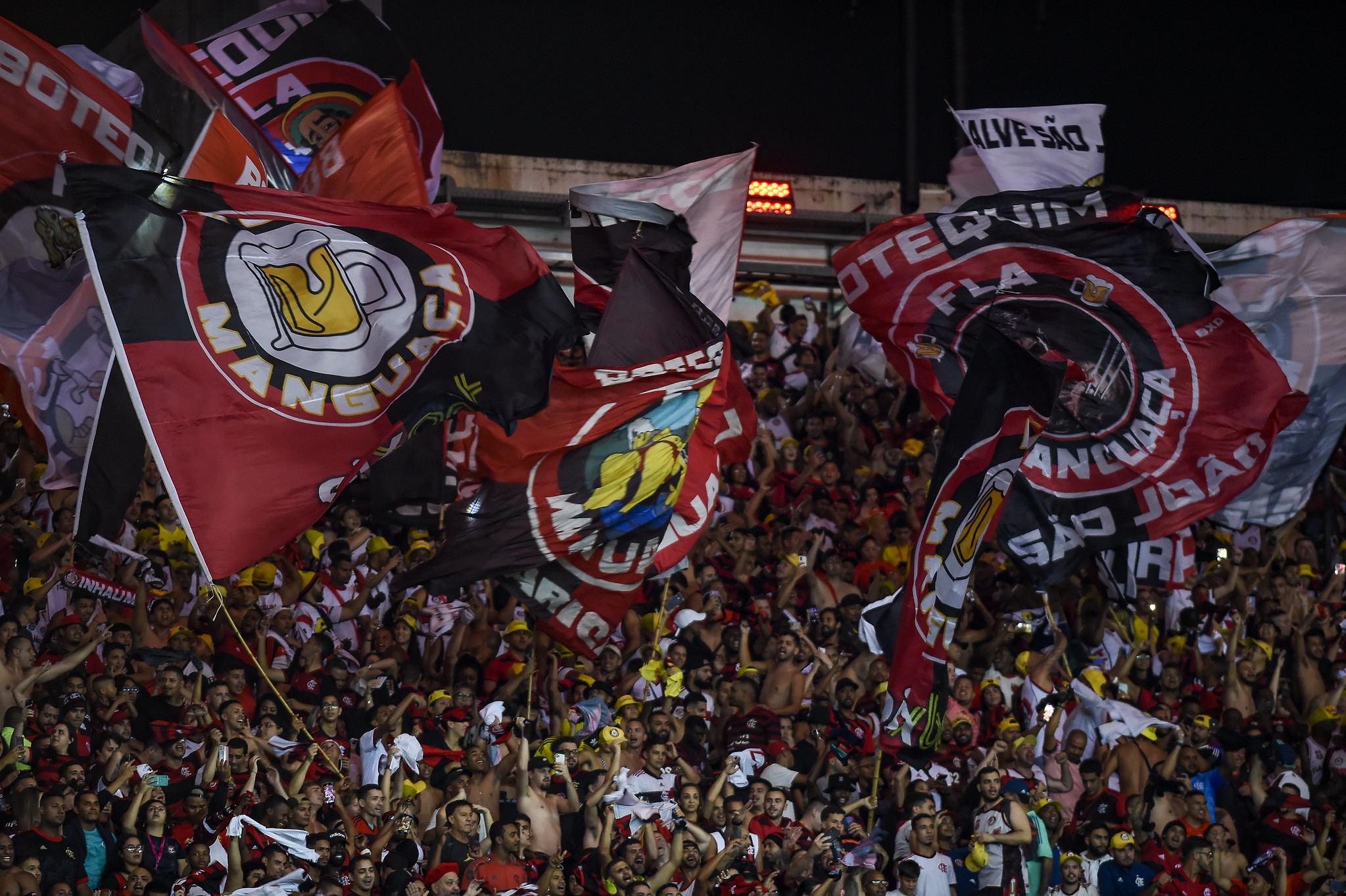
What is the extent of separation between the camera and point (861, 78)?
63.2 ft

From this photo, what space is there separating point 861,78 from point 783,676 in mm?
8617

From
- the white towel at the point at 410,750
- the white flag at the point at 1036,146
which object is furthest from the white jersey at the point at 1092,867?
the white flag at the point at 1036,146

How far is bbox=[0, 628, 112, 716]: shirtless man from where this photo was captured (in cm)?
1055

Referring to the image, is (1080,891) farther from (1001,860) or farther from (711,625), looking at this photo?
(711,625)

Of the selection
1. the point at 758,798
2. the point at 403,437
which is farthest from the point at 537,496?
the point at 758,798

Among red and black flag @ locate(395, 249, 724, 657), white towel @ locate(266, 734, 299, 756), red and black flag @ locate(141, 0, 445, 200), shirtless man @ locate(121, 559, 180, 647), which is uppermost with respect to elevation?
red and black flag @ locate(141, 0, 445, 200)

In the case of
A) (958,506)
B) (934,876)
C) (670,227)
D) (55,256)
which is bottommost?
(934,876)

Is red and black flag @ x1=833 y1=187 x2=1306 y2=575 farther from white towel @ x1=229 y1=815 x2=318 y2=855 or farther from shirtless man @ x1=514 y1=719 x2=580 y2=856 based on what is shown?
white towel @ x1=229 y1=815 x2=318 y2=855

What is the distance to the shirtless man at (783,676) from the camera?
1297 cm

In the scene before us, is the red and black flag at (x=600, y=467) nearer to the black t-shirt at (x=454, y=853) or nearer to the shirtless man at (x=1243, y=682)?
the black t-shirt at (x=454, y=853)

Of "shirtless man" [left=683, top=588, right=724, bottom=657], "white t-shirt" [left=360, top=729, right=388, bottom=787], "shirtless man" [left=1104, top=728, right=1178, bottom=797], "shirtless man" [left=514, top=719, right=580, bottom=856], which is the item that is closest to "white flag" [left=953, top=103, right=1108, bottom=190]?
"shirtless man" [left=683, top=588, right=724, bottom=657]

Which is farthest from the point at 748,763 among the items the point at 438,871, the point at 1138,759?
the point at 1138,759

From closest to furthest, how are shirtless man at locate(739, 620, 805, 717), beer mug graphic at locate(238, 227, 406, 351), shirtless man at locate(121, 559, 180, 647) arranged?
beer mug graphic at locate(238, 227, 406, 351) < shirtless man at locate(121, 559, 180, 647) < shirtless man at locate(739, 620, 805, 717)

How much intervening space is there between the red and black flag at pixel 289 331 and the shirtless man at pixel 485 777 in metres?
2.24
